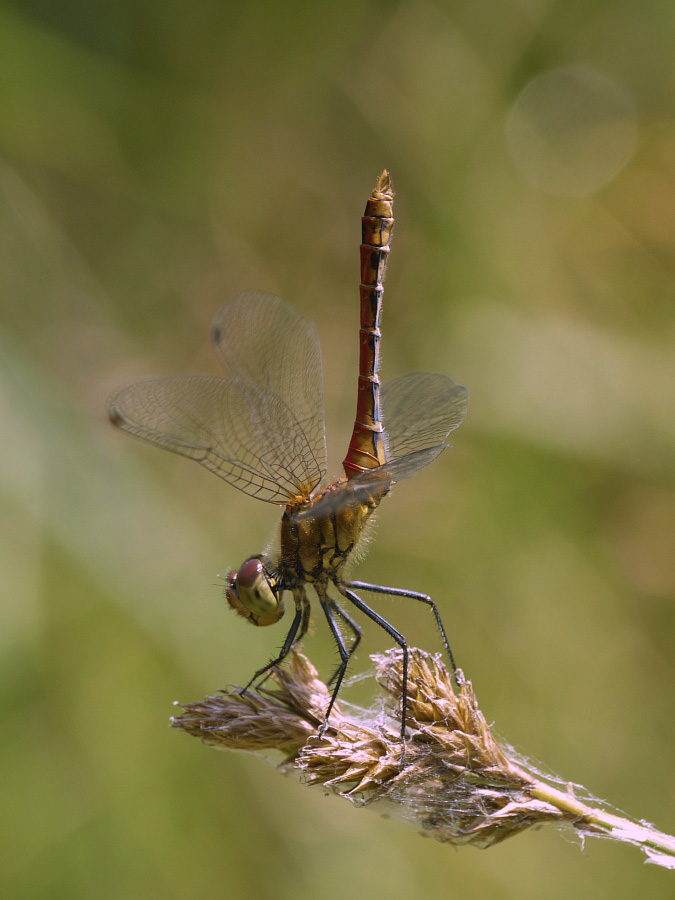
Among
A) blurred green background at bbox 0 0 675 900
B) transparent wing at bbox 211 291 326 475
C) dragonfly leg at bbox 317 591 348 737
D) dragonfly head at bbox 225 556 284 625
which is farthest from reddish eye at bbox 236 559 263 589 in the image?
blurred green background at bbox 0 0 675 900

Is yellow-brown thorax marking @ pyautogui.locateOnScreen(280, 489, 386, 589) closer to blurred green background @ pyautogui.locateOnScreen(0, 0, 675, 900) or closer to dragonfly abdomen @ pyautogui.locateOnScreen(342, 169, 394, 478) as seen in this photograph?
dragonfly abdomen @ pyautogui.locateOnScreen(342, 169, 394, 478)

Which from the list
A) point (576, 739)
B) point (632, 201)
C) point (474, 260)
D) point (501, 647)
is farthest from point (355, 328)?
point (576, 739)

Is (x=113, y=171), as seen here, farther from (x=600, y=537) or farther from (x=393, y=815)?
(x=393, y=815)

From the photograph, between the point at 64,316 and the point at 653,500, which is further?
the point at 64,316

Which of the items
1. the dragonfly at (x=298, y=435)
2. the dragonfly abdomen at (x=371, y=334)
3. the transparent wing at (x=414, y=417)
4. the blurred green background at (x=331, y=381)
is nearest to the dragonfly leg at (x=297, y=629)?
the dragonfly at (x=298, y=435)

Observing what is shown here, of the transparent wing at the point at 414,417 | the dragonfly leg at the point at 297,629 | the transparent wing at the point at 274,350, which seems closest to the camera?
the dragonfly leg at the point at 297,629

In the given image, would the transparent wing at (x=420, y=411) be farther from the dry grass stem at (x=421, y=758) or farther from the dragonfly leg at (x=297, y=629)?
the dry grass stem at (x=421, y=758)
